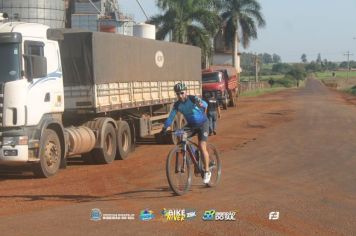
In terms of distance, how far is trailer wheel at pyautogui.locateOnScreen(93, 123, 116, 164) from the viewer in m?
14.1

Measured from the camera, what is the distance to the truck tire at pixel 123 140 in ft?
49.6

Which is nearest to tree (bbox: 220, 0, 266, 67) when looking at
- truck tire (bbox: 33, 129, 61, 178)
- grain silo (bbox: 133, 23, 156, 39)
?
grain silo (bbox: 133, 23, 156, 39)

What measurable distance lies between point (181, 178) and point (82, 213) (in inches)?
78.5

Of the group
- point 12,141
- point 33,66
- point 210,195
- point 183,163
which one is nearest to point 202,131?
point 183,163

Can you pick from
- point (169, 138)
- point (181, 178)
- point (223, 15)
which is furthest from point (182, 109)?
point (223, 15)

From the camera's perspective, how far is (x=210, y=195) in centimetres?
965

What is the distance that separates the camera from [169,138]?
62.1 feet

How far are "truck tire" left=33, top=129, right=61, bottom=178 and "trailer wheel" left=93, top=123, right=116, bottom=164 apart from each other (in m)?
1.68

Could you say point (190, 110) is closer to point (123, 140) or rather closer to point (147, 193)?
point (147, 193)

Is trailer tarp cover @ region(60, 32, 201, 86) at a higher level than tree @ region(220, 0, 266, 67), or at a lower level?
lower

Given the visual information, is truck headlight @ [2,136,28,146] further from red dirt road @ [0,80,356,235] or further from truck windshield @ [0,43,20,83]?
truck windshield @ [0,43,20,83]

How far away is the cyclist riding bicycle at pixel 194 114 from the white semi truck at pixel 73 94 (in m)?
3.04

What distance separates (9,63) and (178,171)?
12.5ft

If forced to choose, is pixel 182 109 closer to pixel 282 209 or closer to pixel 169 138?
pixel 282 209
